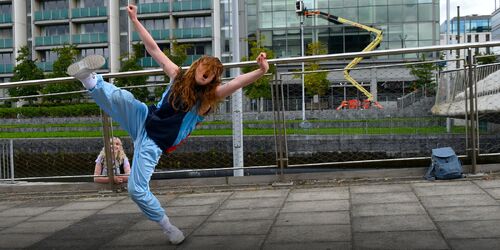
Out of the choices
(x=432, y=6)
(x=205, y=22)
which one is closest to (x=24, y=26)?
(x=205, y=22)

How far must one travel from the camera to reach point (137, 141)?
4570 millimetres

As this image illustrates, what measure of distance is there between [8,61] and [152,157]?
211ft

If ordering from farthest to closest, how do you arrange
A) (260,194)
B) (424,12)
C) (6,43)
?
(6,43)
(424,12)
(260,194)

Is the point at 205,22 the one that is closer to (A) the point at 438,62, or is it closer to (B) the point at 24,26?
(B) the point at 24,26

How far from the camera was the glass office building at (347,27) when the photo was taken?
5388cm

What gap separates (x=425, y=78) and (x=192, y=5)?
5044 cm

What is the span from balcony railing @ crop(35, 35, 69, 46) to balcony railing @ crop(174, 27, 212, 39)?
40.7ft

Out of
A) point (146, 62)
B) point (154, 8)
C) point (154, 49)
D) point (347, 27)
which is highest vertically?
point (154, 8)

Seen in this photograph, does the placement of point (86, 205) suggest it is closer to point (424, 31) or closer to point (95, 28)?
point (424, 31)

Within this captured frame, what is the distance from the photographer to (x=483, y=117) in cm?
772

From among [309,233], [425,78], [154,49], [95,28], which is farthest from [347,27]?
[309,233]

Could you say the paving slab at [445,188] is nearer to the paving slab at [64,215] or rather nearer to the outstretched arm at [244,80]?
the outstretched arm at [244,80]

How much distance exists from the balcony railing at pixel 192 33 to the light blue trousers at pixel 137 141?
53.4m

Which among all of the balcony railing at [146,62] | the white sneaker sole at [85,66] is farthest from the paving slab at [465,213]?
the balcony railing at [146,62]
